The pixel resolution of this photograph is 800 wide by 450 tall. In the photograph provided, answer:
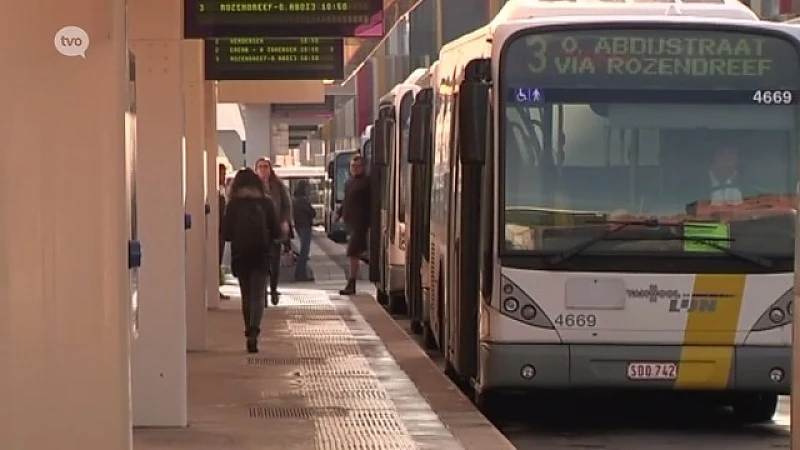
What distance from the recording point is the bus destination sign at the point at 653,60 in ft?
37.2

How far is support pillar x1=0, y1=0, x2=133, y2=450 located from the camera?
240 inches

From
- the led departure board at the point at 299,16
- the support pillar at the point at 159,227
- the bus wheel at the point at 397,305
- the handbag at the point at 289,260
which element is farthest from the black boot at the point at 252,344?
the handbag at the point at 289,260

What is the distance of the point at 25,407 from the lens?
20.5 feet

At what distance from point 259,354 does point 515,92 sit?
5.14 metres

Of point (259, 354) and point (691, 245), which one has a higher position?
point (691, 245)

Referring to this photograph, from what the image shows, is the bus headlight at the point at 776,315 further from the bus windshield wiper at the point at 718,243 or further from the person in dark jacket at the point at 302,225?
the person in dark jacket at the point at 302,225

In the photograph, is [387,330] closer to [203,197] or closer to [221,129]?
[203,197]

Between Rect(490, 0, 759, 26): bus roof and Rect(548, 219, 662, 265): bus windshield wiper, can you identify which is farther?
Rect(490, 0, 759, 26): bus roof

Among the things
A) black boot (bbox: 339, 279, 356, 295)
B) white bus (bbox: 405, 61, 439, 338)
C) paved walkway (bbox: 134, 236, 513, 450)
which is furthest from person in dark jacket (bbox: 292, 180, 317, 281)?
white bus (bbox: 405, 61, 439, 338)

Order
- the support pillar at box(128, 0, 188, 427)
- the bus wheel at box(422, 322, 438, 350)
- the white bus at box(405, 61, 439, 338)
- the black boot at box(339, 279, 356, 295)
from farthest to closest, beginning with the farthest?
1. the black boot at box(339, 279, 356, 295)
2. the bus wheel at box(422, 322, 438, 350)
3. the white bus at box(405, 61, 439, 338)
4. the support pillar at box(128, 0, 188, 427)

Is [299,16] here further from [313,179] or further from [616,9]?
[313,179]

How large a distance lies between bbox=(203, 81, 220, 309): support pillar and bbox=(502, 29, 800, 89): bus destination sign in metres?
8.40

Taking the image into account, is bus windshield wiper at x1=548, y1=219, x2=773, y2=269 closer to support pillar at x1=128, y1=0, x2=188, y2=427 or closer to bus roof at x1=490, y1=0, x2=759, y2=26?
bus roof at x1=490, y1=0, x2=759, y2=26

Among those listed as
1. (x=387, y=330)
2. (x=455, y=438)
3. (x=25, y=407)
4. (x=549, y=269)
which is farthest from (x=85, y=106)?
(x=387, y=330)
